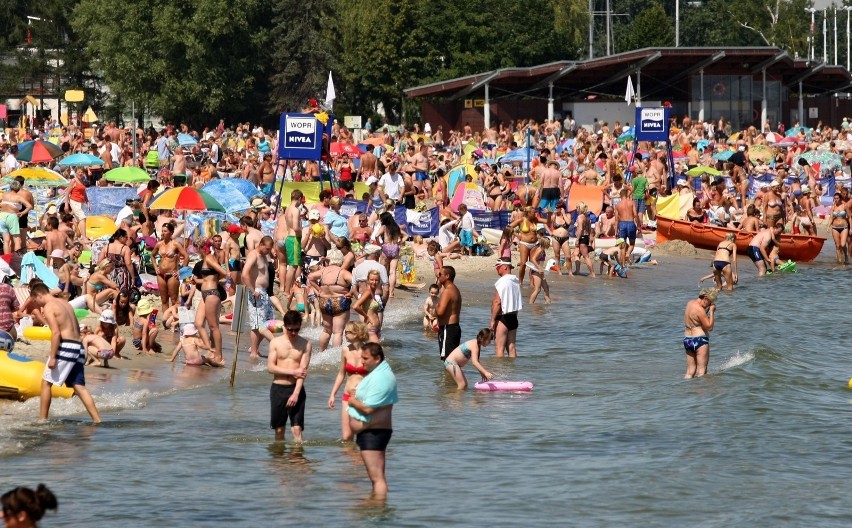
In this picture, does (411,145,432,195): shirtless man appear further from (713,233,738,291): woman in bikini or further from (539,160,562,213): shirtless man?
(713,233,738,291): woman in bikini

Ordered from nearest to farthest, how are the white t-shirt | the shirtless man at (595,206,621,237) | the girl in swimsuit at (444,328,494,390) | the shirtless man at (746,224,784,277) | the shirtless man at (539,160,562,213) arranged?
the girl in swimsuit at (444,328,494,390) → the shirtless man at (595,206,621,237) → the shirtless man at (746,224,784,277) → the white t-shirt → the shirtless man at (539,160,562,213)

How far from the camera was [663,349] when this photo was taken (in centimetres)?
1861

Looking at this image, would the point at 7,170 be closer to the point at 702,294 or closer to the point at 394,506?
Answer: the point at 702,294

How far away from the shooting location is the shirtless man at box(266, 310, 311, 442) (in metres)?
11.1

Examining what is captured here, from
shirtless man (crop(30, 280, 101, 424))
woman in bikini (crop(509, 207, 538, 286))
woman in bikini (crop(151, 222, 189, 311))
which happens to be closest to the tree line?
woman in bikini (crop(509, 207, 538, 286))

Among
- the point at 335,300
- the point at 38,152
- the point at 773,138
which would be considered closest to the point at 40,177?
the point at 38,152

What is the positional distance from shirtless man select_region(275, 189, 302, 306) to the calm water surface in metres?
1.60

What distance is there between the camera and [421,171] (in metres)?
31.4

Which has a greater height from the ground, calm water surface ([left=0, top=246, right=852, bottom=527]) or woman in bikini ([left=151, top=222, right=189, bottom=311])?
woman in bikini ([left=151, top=222, right=189, bottom=311])

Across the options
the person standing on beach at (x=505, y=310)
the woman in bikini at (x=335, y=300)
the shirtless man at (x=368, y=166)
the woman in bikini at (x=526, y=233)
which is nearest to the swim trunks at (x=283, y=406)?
the woman in bikini at (x=335, y=300)

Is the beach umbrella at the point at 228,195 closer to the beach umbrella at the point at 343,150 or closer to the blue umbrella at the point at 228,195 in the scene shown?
the blue umbrella at the point at 228,195

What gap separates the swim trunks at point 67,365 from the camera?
1184 cm

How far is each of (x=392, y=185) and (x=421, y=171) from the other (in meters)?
4.07

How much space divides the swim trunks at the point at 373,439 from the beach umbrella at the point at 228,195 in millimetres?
12835
